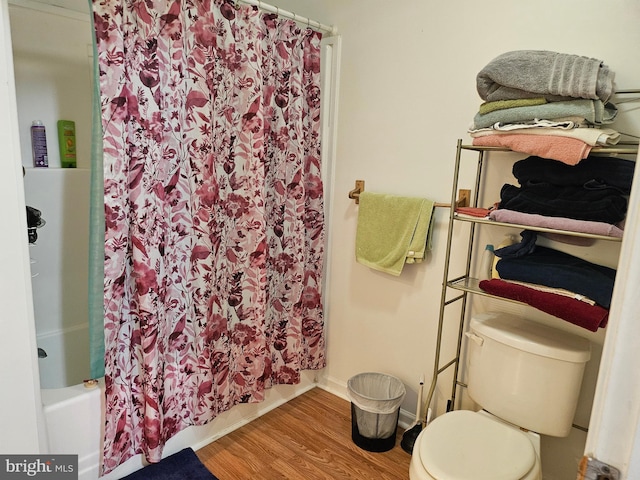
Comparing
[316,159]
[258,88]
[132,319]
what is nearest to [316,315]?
[316,159]

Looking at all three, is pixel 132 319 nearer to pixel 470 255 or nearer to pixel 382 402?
pixel 382 402

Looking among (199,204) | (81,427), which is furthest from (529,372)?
(81,427)

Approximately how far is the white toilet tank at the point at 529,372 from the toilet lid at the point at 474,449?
0.10 meters

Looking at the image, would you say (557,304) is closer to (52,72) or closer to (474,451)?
(474,451)

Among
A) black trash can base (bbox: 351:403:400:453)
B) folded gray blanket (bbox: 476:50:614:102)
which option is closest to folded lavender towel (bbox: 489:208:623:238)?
folded gray blanket (bbox: 476:50:614:102)

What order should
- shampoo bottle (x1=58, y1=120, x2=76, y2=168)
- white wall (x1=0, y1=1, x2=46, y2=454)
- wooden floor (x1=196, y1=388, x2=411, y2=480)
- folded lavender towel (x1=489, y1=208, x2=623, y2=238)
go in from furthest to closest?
shampoo bottle (x1=58, y1=120, x2=76, y2=168) → wooden floor (x1=196, y1=388, x2=411, y2=480) → folded lavender towel (x1=489, y1=208, x2=623, y2=238) → white wall (x1=0, y1=1, x2=46, y2=454)

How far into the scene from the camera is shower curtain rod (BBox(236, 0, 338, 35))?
6.31 ft

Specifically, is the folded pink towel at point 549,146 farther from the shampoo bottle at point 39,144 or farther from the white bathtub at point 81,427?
the shampoo bottle at point 39,144

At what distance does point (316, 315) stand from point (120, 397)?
1.13 meters

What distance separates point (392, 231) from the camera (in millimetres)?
2170

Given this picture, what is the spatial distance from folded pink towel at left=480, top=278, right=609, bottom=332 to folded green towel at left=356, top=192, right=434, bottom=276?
18.8 inches
